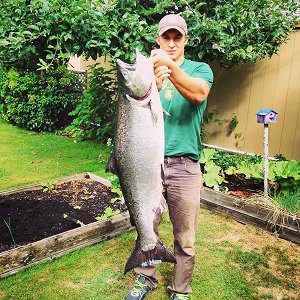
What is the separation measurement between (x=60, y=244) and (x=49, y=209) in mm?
1005

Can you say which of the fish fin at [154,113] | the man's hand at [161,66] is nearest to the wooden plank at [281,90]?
the man's hand at [161,66]

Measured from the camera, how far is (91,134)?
30.9ft

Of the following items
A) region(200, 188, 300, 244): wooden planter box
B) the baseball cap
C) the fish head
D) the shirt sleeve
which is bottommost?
region(200, 188, 300, 244): wooden planter box

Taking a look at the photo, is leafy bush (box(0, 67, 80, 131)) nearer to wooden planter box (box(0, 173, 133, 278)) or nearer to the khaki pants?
wooden planter box (box(0, 173, 133, 278))

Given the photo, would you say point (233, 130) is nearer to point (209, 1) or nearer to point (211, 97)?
point (211, 97)

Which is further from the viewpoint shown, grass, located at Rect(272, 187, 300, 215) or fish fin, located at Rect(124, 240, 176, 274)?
grass, located at Rect(272, 187, 300, 215)

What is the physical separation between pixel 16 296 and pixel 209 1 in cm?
574

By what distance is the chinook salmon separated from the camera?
1.99m

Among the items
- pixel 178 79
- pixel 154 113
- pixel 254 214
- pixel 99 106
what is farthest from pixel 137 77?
pixel 99 106

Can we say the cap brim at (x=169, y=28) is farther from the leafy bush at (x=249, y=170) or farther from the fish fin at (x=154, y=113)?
the leafy bush at (x=249, y=170)

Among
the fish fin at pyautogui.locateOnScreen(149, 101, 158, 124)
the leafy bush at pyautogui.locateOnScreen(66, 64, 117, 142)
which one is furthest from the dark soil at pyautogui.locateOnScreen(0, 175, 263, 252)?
the leafy bush at pyautogui.locateOnScreen(66, 64, 117, 142)

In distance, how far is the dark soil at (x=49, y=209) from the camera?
4.11 metres

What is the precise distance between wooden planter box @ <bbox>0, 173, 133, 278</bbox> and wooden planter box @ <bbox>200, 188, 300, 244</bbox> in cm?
151

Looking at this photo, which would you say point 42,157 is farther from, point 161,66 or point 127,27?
point 161,66
